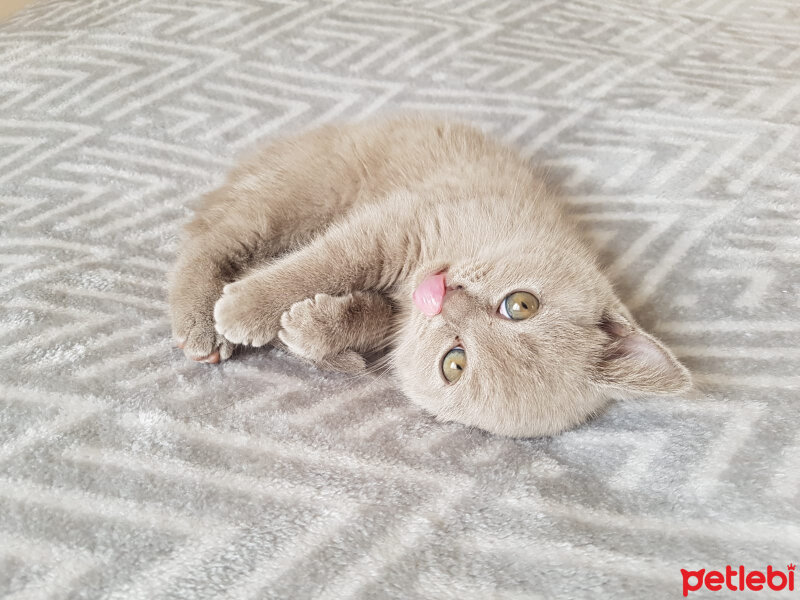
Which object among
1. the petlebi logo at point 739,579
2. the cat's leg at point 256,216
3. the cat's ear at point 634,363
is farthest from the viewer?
the cat's leg at point 256,216

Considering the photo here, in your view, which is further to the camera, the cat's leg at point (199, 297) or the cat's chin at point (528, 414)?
the cat's leg at point (199, 297)

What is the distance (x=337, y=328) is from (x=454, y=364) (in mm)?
215

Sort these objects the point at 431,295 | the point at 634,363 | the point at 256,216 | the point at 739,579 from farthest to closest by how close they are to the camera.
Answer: the point at 256,216, the point at 431,295, the point at 634,363, the point at 739,579

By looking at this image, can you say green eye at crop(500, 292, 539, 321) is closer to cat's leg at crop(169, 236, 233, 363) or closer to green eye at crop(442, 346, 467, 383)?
green eye at crop(442, 346, 467, 383)

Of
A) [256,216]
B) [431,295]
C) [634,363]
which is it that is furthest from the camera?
[256,216]

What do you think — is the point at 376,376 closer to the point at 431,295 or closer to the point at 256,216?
the point at 431,295

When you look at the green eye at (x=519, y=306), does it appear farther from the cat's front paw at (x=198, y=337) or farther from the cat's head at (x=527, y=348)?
the cat's front paw at (x=198, y=337)

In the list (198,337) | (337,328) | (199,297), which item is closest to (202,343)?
(198,337)

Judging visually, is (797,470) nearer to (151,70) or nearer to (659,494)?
(659,494)

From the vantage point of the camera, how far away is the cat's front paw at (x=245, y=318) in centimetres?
107

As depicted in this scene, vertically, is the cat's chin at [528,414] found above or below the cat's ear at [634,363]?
below

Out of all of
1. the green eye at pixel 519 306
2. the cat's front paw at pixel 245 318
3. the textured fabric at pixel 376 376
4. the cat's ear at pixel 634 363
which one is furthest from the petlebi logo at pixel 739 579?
the cat's front paw at pixel 245 318

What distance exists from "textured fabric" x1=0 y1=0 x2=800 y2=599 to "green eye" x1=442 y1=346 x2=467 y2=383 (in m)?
0.09

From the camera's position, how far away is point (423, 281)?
3.62 feet
